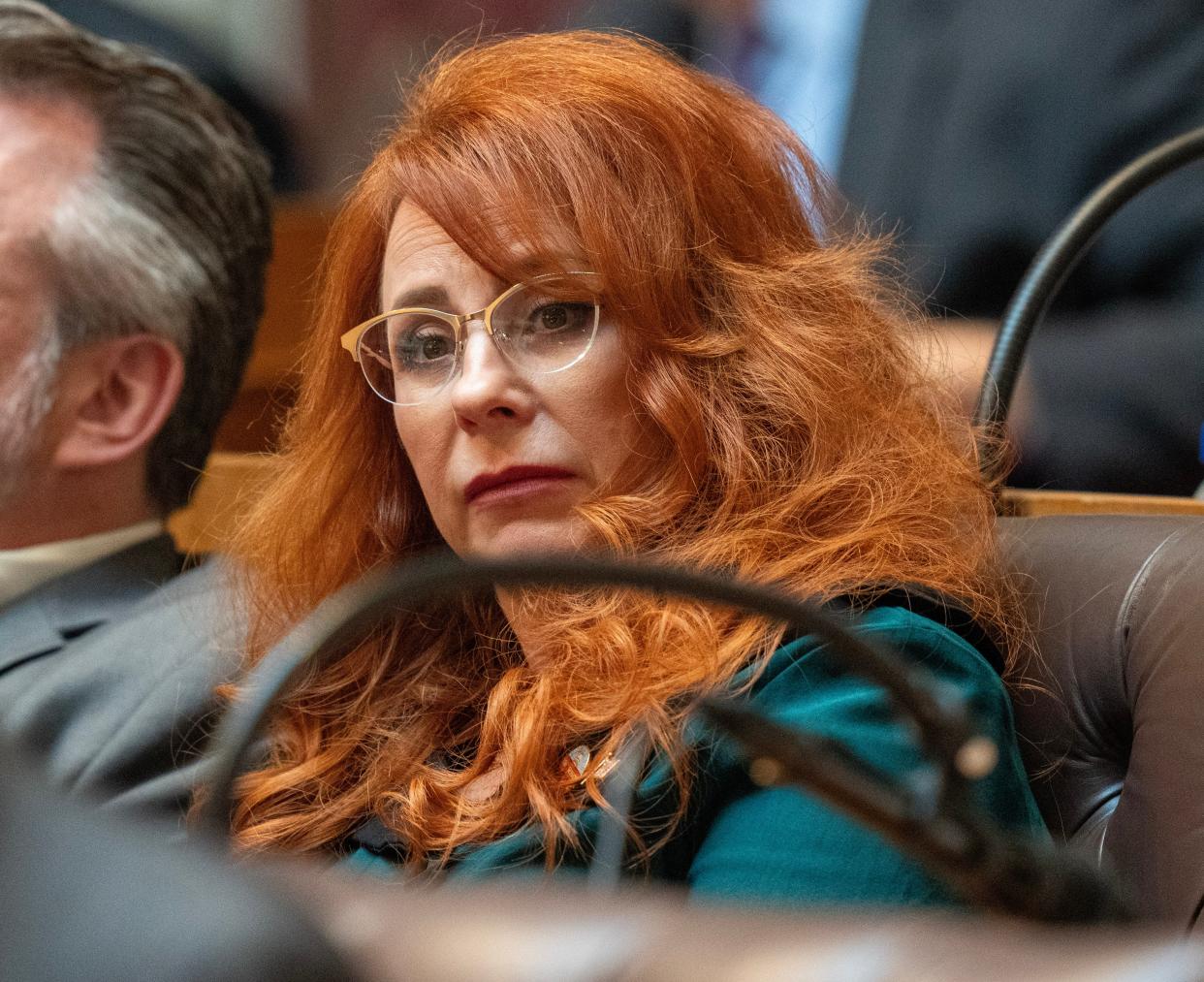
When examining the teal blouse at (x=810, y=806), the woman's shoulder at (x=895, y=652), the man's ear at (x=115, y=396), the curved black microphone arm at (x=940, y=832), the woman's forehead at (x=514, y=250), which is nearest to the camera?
the curved black microphone arm at (x=940, y=832)

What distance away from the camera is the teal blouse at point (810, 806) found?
2.85 feet

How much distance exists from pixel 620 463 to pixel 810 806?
1.07 feet

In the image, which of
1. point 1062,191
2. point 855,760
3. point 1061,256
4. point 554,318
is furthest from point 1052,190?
point 855,760

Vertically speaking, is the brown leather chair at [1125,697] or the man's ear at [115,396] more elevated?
the brown leather chair at [1125,697]

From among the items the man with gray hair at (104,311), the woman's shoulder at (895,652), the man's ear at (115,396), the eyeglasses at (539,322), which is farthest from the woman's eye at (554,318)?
the man's ear at (115,396)

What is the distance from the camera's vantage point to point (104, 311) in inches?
61.4

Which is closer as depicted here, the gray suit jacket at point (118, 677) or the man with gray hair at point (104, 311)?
the gray suit jacket at point (118, 677)

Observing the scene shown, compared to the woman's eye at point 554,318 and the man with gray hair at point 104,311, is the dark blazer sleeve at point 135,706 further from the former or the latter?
the woman's eye at point 554,318

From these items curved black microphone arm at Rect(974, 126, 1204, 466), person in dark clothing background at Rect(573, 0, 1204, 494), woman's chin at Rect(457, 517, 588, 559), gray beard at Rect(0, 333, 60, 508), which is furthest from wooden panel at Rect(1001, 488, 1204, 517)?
gray beard at Rect(0, 333, 60, 508)

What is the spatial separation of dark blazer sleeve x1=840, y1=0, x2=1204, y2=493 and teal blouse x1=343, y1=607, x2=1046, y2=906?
724 millimetres

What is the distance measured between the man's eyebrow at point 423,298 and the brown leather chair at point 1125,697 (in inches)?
18.7

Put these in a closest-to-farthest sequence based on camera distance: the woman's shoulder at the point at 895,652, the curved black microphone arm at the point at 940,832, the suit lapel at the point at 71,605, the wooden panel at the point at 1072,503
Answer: the curved black microphone arm at the point at 940,832, the woman's shoulder at the point at 895,652, the wooden panel at the point at 1072,503, the suit lapel at the point at 71,605

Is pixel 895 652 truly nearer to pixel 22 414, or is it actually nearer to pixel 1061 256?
pixel 1061 256

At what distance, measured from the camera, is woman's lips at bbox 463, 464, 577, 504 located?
1.12 metres
